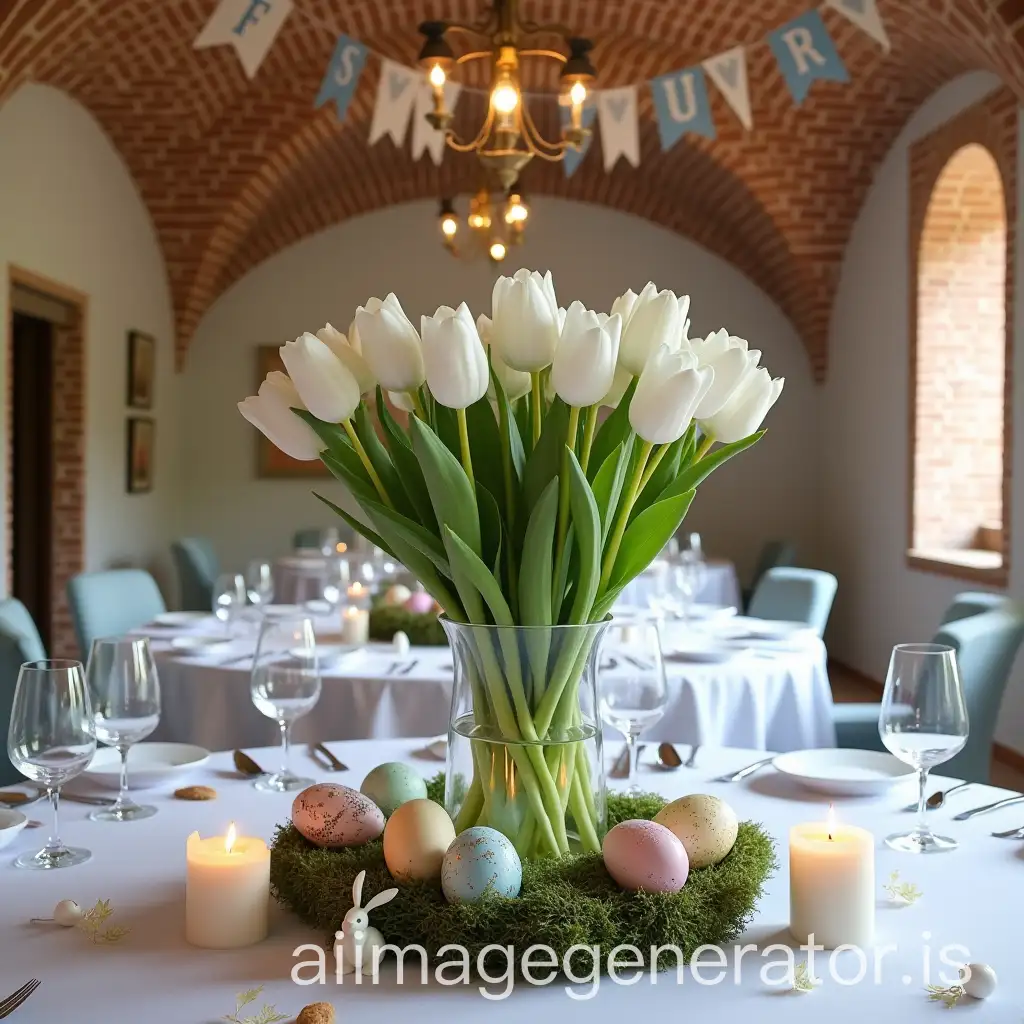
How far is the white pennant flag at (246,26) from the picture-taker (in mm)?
4402

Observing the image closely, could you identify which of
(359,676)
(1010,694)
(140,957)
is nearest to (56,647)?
(359,676)

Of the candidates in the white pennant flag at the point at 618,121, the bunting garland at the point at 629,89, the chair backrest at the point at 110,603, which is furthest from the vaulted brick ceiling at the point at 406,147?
the chair backrest at the point at 110,603

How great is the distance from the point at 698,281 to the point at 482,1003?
762 centimetres

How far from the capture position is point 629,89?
5.19 meters

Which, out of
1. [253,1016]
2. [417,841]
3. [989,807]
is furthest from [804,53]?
[253,1016]

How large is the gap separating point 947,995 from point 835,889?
5.0 inches

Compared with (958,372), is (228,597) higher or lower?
lower

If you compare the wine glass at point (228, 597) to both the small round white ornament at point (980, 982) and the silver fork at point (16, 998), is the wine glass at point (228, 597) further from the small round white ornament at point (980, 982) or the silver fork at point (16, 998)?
the small round white ornament at point (980, 982)

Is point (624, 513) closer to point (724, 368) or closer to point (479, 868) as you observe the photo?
point (724, 368)

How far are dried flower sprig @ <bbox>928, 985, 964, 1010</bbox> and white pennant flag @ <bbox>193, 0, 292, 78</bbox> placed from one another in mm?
4163

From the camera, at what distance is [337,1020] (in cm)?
92

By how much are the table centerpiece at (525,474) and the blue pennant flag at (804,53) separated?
12.5 ft

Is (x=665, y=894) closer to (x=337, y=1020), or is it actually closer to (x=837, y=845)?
(x=837, y=845)

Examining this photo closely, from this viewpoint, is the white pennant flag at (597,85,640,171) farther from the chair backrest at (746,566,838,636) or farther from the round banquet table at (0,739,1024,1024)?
the round banquet table at (0,739,1024,1024)
